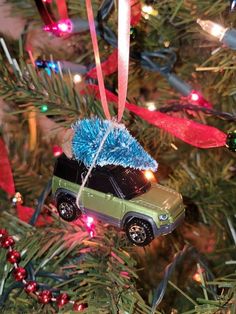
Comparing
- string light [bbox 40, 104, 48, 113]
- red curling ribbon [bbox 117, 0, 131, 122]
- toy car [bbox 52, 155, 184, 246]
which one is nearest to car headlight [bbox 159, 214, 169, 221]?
toy car [bbox 52, 155, 184, 246]

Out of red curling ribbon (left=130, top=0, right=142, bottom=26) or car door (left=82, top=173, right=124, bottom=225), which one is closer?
car door (left=82, top=173, right=124, bottom=225)

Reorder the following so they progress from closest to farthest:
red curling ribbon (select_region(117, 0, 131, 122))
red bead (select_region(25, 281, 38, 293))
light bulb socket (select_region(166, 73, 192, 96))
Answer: red curling ribbon (select_region(117, 0, 131, 122)) < red bead (select_region(25, 281, 38, 293)) < light bulb socket (select_region(166, 73, 192, 96))

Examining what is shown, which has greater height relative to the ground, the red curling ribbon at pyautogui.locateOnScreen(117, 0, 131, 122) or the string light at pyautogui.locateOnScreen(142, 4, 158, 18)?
the string light at pyautogui.locateOnScreen(142, 4, 158, 18)

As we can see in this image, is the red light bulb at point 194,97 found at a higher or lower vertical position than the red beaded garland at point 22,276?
higher

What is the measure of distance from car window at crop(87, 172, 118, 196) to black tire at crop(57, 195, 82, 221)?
0.11 feet

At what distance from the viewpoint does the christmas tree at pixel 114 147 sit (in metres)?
0.47

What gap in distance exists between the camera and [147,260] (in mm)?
768

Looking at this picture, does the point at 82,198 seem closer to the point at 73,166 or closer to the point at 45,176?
the point at 73,166

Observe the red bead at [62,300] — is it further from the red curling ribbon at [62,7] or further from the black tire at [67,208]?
the red curling ribbon at [62,7]

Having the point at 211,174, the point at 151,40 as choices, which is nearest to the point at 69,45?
the point at 151,40

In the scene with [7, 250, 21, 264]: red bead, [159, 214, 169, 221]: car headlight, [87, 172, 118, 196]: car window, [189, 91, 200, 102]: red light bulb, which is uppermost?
[189, 91, 200, 102]: red light bulb

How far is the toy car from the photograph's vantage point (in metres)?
0.44

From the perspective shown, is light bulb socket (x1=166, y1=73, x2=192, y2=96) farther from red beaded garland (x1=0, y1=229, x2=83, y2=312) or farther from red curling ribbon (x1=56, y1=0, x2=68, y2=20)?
red beaded garland (x1=0, y1=229, x2=83, y2=312)

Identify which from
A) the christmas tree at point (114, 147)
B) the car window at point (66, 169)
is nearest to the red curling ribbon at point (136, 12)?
the christmas tree at point (114, 147)
